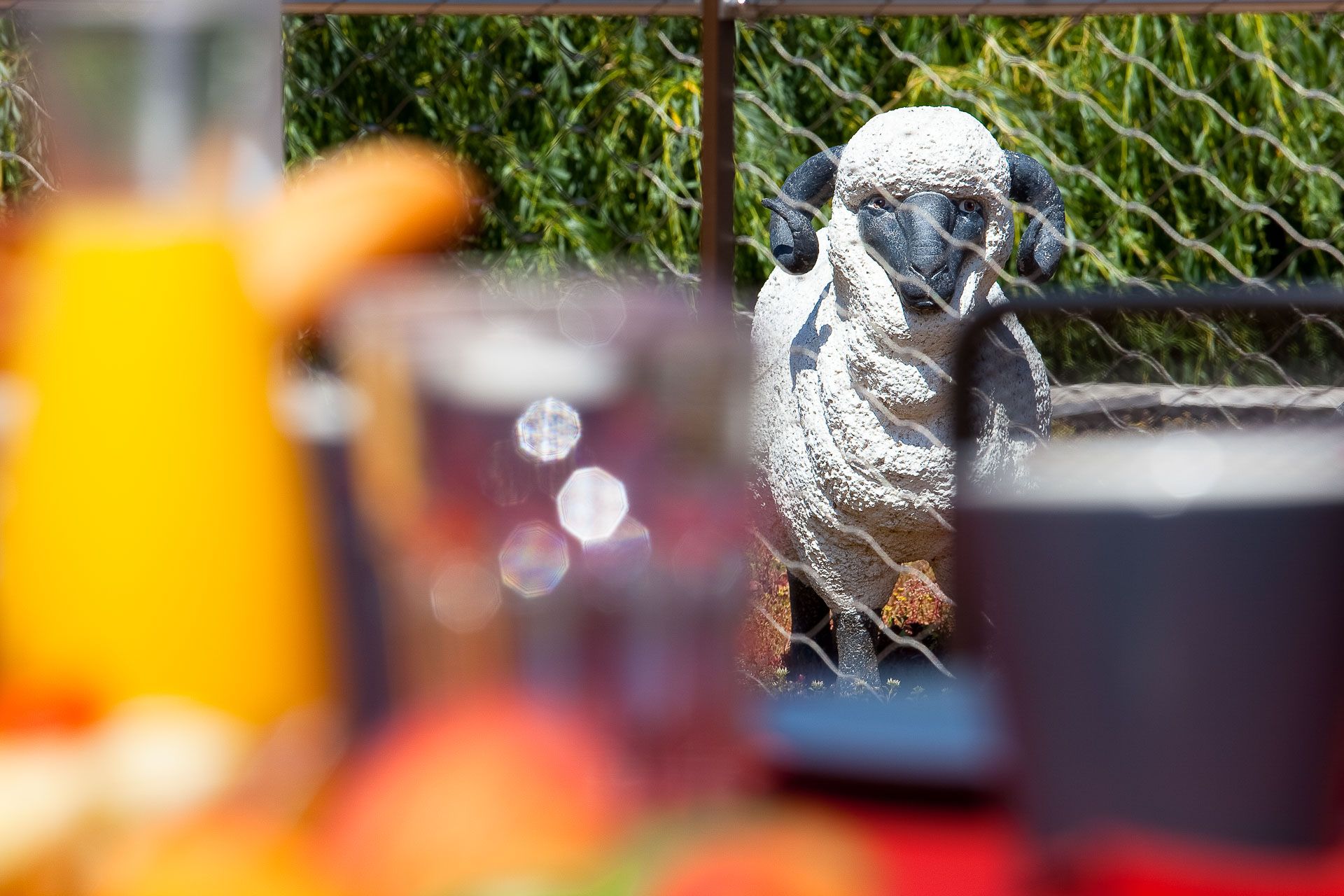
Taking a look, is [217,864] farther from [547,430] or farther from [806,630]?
[806,630]

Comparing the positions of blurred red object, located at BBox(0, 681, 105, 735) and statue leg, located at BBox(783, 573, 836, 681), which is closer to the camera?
blurred red object, located at BBox(0, 681, 105, 735)

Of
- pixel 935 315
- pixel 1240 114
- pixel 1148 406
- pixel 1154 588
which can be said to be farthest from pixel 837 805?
pixel 1240 114

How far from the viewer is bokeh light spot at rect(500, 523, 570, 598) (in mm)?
168

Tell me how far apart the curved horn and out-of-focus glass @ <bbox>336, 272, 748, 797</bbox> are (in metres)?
1.23

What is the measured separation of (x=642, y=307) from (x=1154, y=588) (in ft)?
0.25

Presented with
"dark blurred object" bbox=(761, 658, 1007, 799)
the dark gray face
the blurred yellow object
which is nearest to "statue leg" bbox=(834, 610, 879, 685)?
the dark gray face

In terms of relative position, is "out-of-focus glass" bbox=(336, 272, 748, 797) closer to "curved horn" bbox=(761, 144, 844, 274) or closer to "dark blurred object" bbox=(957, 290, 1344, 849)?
"dark blurred object" bbox=(957, 290, 1344, 849)

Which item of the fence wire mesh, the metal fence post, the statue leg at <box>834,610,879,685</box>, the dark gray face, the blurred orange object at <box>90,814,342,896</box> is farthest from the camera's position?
the fence wire mesh

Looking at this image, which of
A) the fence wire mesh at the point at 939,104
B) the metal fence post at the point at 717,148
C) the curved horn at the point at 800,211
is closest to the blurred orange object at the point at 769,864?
the metal fence post at the point at 717,148

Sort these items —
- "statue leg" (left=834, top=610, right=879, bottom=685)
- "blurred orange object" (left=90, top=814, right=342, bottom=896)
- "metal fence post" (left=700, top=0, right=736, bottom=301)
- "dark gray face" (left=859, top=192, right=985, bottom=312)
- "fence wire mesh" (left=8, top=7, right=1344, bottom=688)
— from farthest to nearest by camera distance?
"fence wire mesh" (left=8, top=7, right=1344, bottom=688) < "statue leg" (left=834, top=610, right=879, bottom=685) < "dark gray face" (left=859, top=192, right=985, bottom=312) < "metal fence post" (left=700, top=0, right=736, bottom=301) < "blurred orange object" (left=90, top=814, right=342, bottom=896)

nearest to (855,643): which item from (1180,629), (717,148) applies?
(717,148)

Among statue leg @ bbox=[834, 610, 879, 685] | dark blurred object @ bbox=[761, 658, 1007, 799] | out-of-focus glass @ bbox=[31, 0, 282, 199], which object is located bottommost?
statue leg @ bbox=[834, 610, 879, 685]

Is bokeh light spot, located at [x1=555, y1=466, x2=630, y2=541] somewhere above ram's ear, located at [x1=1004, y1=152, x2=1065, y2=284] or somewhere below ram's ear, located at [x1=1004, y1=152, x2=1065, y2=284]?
below

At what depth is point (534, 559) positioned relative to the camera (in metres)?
0.17
